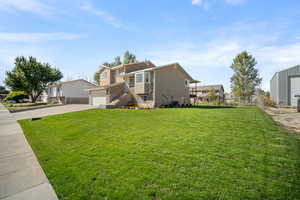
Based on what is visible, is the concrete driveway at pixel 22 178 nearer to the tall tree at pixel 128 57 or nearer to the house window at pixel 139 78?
the house window at pixel 139 78

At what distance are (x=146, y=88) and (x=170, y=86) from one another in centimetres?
417

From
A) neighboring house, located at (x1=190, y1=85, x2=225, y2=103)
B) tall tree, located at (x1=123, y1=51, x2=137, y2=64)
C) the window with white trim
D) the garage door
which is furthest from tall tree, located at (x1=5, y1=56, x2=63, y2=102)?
the garage door

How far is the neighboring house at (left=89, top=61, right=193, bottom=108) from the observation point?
18.2m

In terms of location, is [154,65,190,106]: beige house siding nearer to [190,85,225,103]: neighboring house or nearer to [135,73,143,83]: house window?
[135,73,143,83]: house window

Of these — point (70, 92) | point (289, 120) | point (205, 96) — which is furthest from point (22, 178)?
point (205, 96)

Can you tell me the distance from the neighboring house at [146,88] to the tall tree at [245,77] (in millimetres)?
12443

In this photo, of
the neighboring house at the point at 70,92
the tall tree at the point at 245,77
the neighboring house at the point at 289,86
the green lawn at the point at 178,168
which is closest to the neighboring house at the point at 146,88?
the neighboring house at the point at 70,92

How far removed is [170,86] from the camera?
796 inches

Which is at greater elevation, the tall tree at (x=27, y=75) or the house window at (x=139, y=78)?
the tall tree at (x=27, y=75)

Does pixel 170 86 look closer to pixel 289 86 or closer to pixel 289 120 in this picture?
pixel 289 120

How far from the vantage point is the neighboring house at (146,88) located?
1822 cm

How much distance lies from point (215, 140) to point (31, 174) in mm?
5496

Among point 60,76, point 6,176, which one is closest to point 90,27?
point 6,176

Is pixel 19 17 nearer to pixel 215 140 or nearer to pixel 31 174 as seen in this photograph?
Answer: pixel 31 174
